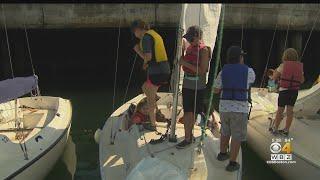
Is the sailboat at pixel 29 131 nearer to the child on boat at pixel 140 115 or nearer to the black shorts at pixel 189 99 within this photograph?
the child on boat at pixel 140 115

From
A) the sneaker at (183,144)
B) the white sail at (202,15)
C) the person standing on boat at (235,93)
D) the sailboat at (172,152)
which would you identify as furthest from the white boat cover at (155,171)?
the white sail at (202,15)

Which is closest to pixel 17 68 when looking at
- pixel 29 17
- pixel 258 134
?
pixel 29 17

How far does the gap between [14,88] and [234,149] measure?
3991mm

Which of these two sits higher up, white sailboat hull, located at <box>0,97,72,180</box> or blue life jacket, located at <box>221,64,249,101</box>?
blue life jacket, located at <box>221,64,249,101</box>

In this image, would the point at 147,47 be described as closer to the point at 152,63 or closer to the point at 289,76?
the point at 152,63

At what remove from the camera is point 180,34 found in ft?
23.2

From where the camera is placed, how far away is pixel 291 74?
8148 millimetres

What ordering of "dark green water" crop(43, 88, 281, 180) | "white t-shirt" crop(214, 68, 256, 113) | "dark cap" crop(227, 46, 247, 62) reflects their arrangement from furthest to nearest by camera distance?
"dark green water" crop(43, 88, 281, 180), "white t-shirt" crop(214, 68, 256, 113), "dark cap" crop(227, 46, 247, 62)

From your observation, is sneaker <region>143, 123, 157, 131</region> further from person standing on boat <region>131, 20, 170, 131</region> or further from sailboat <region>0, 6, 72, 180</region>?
sailboat <region>0, 6, 72, 180</region>

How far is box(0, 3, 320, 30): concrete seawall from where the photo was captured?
1529 centimetres

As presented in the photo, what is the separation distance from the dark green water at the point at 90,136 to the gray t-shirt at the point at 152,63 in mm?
2767

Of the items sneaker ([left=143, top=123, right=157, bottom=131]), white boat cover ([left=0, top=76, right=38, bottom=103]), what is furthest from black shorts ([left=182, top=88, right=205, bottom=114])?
white boat cover ([left=0, top=76, right=38, bottom=103])

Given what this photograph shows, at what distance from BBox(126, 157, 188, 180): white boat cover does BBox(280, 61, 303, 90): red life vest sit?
2.86m

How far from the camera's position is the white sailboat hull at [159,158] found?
21.3 feet
